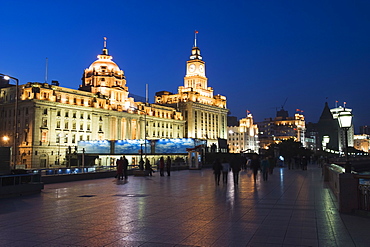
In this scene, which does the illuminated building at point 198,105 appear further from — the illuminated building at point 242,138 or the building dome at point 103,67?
the building dome at point 103,67

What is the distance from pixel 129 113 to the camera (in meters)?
105

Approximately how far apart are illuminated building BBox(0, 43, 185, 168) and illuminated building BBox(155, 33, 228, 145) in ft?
64.9

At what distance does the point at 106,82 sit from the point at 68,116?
22.2 meters

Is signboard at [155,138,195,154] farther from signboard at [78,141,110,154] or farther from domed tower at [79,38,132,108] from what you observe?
domed tower at [79,38,132,108]

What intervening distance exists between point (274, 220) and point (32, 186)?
42.7ft

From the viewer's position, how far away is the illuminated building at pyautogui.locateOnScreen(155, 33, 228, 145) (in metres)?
132

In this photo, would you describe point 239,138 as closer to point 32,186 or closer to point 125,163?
point 125,163

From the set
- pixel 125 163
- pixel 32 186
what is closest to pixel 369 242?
pixel 32 186

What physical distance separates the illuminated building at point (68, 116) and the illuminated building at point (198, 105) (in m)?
19.8

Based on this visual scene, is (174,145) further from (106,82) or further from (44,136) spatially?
(106,82)

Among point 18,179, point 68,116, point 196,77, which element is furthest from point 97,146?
point 196,77

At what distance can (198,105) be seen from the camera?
134 m

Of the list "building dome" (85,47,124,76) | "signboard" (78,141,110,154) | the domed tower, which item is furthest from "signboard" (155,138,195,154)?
"building dome" (85,47,124,76)

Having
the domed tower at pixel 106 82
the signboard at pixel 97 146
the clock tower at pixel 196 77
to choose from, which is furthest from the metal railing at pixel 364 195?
the clock tower at pixel 196 77
